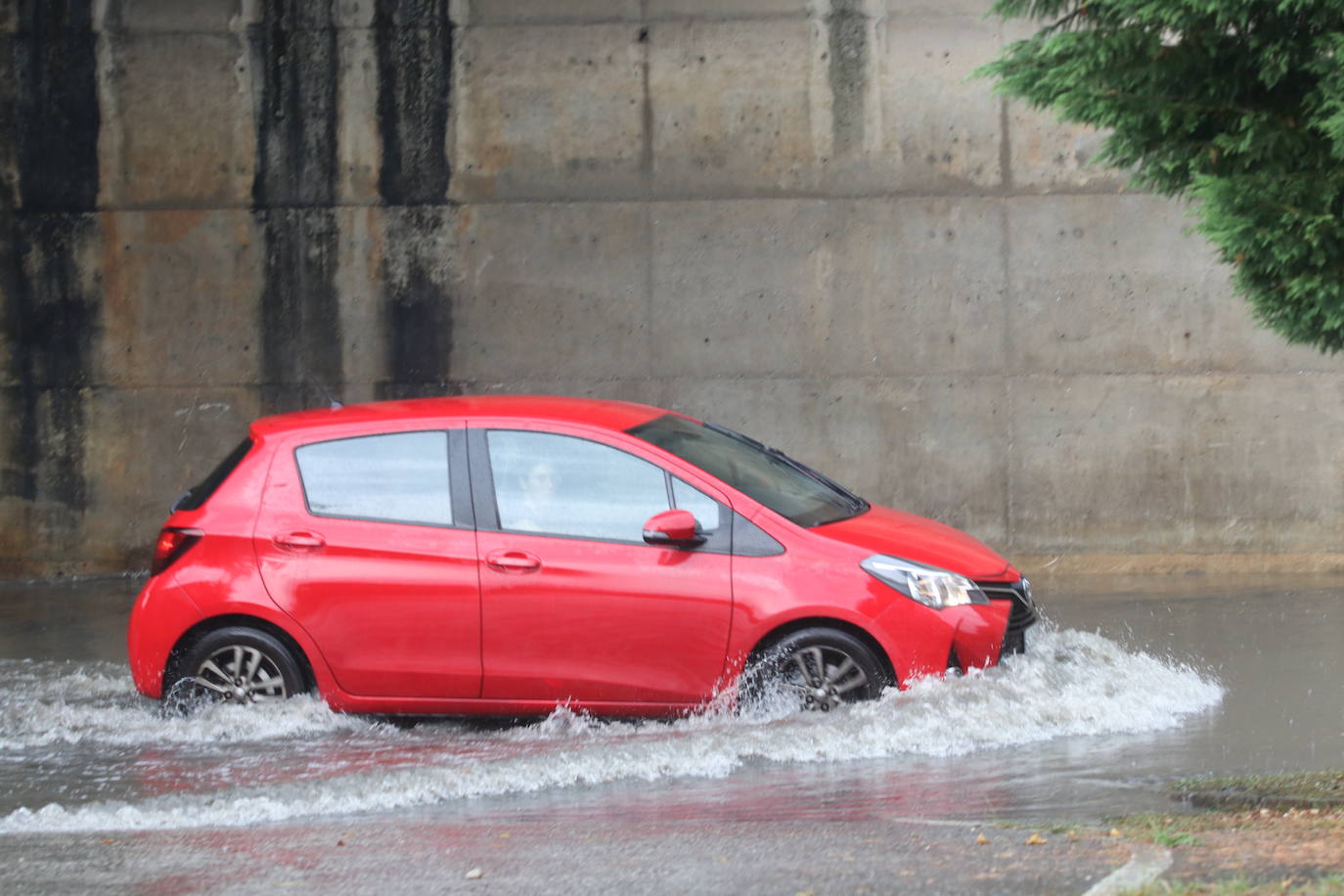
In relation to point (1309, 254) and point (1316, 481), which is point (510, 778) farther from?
point (1316, 481)

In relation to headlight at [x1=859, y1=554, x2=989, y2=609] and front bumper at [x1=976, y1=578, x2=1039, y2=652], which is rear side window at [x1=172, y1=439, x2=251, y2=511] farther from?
front bumper at [x1=976, y1=578, x2=1039, y2=652]

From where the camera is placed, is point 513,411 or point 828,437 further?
point 828,437

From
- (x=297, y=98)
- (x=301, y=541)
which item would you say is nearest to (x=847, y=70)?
(x=297, y=98)

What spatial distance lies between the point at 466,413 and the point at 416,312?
4.81 metres

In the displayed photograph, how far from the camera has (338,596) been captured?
22.6 feet

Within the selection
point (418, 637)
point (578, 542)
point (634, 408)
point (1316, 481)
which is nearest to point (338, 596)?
point (418, 637)

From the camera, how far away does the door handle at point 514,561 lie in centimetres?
676

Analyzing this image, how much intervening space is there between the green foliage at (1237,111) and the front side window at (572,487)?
2327 millimetres

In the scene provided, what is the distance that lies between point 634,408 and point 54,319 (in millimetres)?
6118

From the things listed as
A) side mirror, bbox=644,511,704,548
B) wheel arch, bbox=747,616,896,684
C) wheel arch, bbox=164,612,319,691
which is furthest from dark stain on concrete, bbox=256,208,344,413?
wheel arch, bbox=747,616,896,684

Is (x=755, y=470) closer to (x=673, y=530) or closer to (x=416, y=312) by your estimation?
(x=673, y=530)

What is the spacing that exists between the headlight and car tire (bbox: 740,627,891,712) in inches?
12.2

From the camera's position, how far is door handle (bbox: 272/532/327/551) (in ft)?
22.9

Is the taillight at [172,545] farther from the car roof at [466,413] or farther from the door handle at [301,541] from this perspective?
the car roof at [466,413]
